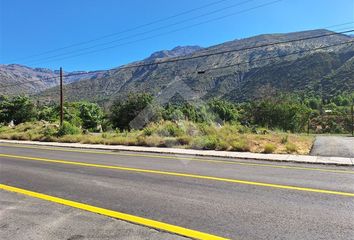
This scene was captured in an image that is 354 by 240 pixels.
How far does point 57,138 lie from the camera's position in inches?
984

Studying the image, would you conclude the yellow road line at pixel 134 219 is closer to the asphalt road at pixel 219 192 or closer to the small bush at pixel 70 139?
the asphalt road at pixel 219 192

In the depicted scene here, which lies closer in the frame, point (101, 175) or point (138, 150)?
point (101, 175)

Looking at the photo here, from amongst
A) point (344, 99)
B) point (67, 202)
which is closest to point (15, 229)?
point (67, 202)

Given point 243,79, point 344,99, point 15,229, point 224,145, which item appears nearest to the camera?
point 15,229

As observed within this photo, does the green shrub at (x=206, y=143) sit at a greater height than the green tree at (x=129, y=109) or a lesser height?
lesser

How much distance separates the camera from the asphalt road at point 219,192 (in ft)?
17.0

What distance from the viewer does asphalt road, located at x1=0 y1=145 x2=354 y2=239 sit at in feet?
17.0

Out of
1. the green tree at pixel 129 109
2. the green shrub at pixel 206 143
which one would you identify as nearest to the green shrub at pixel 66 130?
the green shrub at pixel 206 143

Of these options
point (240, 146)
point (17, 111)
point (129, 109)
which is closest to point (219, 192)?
point (240, 146)

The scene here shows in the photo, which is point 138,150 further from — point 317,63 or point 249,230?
point 317,63

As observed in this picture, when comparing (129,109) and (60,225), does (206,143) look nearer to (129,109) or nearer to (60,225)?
(60,225)

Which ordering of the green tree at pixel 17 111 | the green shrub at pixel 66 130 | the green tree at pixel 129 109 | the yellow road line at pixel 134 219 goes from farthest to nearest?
the green tree at pixel 17 111 < the green tree at pixel 129 109 < the green shrub at pixel 66 130 < the yellow road line at pixel 134 219

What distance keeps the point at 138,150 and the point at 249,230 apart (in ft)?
39.6

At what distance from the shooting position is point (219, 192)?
7.30 m
